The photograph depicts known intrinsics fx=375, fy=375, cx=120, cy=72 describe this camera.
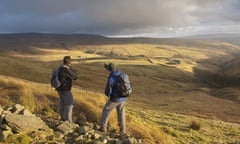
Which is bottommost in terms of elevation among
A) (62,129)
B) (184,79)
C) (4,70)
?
(184,79)

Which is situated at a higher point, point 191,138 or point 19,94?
point 19,94

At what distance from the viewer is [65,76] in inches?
423

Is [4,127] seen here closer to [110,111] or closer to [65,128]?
[65,128]

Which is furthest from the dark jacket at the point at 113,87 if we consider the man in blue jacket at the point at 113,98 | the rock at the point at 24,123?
the rock at the point at 24,123

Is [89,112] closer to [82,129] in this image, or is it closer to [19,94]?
[19,94]

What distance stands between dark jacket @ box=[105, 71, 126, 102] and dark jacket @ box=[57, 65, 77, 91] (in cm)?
115

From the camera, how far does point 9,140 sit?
8414mm

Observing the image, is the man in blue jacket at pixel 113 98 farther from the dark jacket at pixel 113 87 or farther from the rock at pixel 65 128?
the rock at pixel 65 128

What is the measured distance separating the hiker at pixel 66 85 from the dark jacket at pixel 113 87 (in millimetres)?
1146

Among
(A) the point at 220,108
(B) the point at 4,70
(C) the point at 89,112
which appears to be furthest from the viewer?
(B) the point at 4,70

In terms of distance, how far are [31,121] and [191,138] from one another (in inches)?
340

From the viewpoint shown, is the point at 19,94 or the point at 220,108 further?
the point at 220,108

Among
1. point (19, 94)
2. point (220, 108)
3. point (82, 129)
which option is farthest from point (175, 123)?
point (220, 108)

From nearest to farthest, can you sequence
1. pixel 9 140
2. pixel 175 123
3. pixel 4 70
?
1. pixel 9 140
2. pixel 175 123
3. pixel 4 70
